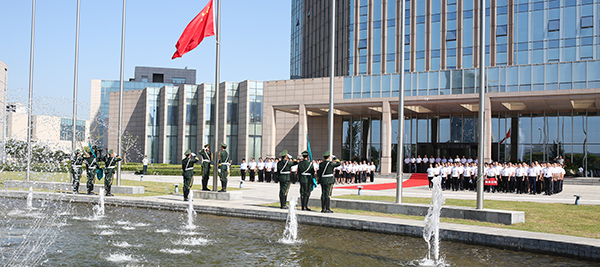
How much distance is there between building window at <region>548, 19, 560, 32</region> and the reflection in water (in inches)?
1576

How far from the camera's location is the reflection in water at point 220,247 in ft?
30.7

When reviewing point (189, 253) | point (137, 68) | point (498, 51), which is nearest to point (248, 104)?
point (498, 51)

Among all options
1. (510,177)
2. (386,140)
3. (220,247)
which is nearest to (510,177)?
(510,177)

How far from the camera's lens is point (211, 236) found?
39.2 feet

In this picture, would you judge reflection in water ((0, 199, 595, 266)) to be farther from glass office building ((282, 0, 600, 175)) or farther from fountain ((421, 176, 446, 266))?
glass office building ((282, 0, 600, 175))

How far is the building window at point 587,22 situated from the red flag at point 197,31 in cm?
3726

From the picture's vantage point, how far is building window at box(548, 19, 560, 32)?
44.8 m

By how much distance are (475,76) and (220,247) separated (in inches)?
1260

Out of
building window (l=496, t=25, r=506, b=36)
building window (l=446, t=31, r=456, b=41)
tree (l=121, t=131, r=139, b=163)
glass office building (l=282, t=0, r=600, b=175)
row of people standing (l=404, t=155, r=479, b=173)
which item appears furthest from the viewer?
tree (l=121, t=131, r=139, b=163)

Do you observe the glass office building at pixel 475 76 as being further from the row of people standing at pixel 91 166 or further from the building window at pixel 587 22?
the row of people standing at pixel 91 166

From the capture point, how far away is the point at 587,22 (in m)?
43.7

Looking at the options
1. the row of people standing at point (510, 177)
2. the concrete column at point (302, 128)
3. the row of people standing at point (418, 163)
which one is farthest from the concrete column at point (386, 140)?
the row of people standing at point (510, 177)

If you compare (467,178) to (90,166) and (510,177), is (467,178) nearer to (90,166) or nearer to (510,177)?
(510,177)

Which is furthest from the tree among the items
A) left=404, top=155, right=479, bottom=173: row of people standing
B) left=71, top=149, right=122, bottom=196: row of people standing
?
left=71, top=149, right=122, bottom=196: row of people standing
